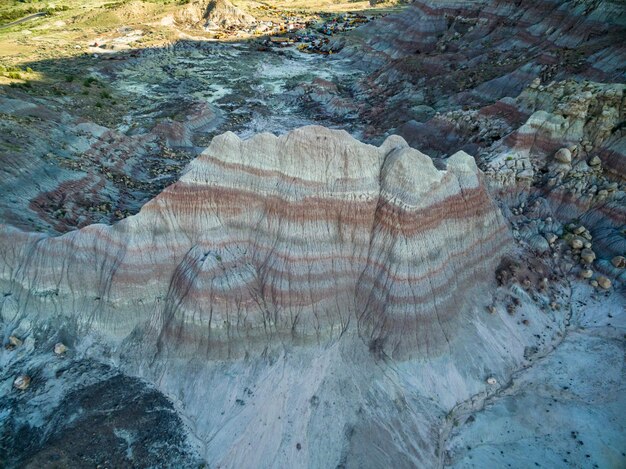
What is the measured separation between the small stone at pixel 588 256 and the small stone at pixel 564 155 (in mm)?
5464

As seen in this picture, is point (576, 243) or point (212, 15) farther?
point (212, 15)

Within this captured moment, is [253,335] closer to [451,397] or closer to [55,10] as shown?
[451,397]

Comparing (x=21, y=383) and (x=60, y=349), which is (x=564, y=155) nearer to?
(x=60, y=349)

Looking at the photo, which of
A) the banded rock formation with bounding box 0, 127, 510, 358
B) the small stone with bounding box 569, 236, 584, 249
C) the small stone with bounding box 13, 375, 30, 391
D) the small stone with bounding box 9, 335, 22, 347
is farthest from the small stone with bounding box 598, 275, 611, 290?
the small stone with bounding box 9, 335, 22, 347

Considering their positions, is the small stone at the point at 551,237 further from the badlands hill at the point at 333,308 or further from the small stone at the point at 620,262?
the small stone at the point at 620,262

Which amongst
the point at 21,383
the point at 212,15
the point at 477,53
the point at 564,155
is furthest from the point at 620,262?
the point at 212,15

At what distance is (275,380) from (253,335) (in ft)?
7.09

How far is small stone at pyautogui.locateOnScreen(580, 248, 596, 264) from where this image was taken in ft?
68.1

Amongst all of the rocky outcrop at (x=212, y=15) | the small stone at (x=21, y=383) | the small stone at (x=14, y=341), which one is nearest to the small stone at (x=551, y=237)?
the small stone at (x=21, y=383)

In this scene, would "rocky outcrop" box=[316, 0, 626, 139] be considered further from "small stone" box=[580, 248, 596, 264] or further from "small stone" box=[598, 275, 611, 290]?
"small stone" box=[598, 275, 611, 290]

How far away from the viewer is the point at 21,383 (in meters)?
16.4

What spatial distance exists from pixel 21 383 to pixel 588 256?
27.7m

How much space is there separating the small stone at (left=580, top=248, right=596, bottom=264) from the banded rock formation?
26.7 ft

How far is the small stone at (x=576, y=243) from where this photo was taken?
69.5 ft
